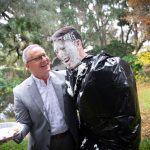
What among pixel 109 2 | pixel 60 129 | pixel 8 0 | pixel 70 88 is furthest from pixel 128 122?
pixel 109 2

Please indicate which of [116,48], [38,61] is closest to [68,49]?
[38,61]

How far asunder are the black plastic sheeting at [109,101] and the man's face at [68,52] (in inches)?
5.1

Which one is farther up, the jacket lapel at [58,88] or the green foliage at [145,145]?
the jacket lapel at [58,88]

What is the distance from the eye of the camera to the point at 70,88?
252 centimetres

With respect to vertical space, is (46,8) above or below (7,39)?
above

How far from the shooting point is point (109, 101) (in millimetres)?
2188

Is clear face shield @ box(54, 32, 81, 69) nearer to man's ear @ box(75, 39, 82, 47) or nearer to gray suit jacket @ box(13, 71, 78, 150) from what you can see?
man's ear @ box(75, 39, 82, 47)

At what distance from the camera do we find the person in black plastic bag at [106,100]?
2168 mm

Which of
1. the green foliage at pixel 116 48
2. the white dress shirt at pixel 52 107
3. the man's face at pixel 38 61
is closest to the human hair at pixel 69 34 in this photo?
the man's face at pixel 38 61

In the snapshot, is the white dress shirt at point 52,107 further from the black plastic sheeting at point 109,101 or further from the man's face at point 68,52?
the black plastic sheeting at point 109,101

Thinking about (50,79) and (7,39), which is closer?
(50,79)

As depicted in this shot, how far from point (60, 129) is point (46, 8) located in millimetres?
14617

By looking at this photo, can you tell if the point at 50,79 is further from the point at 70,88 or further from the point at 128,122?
the point at 128,122

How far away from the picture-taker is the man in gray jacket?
301 cm
